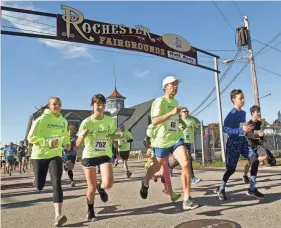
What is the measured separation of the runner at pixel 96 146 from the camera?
5.13 meters

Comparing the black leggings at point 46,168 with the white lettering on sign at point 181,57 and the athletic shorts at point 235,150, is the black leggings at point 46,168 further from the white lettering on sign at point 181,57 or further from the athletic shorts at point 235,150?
the white lettering on sign at point 181,57

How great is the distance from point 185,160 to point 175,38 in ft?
38.5

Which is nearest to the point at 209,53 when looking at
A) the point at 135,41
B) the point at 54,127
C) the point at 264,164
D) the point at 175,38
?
the point at 175,38

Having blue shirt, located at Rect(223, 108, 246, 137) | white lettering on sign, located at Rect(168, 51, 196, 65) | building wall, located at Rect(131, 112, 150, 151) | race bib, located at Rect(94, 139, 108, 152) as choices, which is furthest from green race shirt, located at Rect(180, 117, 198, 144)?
building wall, located at Rect(131, 112, 150, 151)

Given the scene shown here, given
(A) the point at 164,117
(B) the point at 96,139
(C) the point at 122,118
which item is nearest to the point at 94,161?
(B) the point at 96,139

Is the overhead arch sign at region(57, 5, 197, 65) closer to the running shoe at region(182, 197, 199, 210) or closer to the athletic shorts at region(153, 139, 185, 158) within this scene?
the athletic shorts at region(153, 139, 185, 158)

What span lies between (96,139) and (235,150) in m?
2.54

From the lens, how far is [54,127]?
5.29 m

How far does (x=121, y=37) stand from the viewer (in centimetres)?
1354

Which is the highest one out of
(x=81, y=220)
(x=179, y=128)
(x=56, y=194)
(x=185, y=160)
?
(x=179, y=128)

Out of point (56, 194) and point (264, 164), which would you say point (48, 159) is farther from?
point (264, 164)

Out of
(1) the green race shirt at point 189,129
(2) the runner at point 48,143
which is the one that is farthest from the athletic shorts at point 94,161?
(1) the green race shirt at point 189,129

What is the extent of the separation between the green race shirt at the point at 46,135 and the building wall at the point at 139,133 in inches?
2077

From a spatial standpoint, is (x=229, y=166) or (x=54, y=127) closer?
(x=54, y=127)
